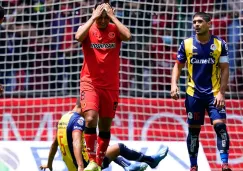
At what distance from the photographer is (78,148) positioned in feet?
27.9

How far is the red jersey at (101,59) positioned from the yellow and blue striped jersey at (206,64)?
1022 mm

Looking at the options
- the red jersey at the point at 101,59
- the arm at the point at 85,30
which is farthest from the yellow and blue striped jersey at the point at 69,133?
the arm at the point at 85,30

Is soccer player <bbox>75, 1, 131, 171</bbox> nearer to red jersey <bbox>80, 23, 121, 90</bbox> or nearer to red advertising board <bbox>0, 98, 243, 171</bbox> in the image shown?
red jersey <bbox>80, 23, 121, 90</bbox>

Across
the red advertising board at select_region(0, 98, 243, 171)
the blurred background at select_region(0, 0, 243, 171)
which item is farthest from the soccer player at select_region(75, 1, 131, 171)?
the blurred background at select_region(0, 0, 243, 171)

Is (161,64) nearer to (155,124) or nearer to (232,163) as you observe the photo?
(155,124)

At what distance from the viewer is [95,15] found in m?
8.99

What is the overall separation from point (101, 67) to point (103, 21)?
0.54 metres

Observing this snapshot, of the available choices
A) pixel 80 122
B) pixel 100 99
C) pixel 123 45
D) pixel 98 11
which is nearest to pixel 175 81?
pixel 100 99

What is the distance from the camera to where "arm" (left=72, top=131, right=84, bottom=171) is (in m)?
8.45

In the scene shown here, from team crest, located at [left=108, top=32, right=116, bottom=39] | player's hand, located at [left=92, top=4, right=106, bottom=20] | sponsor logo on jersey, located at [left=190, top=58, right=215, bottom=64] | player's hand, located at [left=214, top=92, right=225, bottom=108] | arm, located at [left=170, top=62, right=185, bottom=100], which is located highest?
player's hand, located at [left=92, top=4, right=106, bottom=20]

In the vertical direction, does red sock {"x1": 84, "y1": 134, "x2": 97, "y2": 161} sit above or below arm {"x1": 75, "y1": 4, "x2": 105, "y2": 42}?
below

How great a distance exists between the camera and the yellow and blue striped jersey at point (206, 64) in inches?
376

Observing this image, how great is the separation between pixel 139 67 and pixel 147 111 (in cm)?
106

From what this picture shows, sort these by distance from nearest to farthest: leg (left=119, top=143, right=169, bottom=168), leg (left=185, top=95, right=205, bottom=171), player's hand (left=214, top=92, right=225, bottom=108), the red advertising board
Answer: player's hand (left=214, top=92, right=225, bottom=108) < leg (left=185, top=95, right=205, bottom=171) < leg (left=119, top=143, right=169, bottom=168) < the red advertising board
